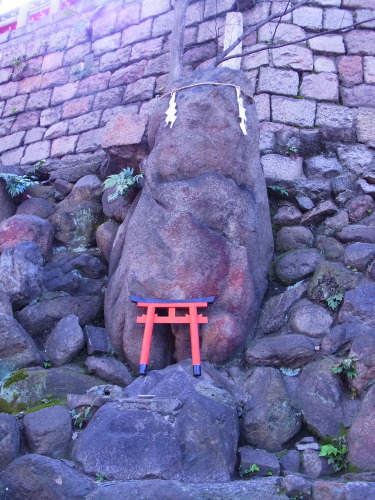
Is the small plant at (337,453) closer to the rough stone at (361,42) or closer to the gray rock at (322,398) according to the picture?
the gray rock at (322,398)

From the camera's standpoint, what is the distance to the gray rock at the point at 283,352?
12.7ft

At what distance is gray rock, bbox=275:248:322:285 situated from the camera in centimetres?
454

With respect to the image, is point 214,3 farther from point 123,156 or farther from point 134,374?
point 134,374

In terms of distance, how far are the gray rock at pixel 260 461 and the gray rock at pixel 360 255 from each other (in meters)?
1.67

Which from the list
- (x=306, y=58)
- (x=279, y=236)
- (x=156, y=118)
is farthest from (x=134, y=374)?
(x=306, y=58)

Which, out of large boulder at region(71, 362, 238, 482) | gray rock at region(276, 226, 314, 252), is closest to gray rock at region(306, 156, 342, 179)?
gray rock at region(276, 226, 314, 252)

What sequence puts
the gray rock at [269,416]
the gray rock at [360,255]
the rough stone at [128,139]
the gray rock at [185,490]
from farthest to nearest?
the rough stone at [128,139] → the gray rock at [360,255] → the gray rock at [269,416] → the gray rock at [185,490]

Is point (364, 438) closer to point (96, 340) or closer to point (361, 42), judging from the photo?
point (96, 340)

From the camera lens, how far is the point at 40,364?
165 inches

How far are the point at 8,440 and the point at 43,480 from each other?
408mm

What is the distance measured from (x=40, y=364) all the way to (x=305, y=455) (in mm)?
1907

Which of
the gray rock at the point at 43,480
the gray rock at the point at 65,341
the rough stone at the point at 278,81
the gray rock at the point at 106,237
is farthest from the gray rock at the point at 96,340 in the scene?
the rough stone at the point at 278,81

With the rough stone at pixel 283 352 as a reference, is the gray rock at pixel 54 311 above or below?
above

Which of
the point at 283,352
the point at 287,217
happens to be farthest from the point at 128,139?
the point at 283,352
